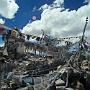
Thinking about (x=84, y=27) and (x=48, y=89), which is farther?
(x=84, y=27)

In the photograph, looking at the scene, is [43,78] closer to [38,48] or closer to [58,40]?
[58,40]

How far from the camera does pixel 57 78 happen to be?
54.4ft

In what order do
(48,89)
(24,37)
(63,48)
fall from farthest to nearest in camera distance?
(63,48), (24,37), (48,89)

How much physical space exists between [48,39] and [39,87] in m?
17.3

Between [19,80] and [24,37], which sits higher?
[24,37]

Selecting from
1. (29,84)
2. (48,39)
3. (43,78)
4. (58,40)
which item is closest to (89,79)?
(43,78)

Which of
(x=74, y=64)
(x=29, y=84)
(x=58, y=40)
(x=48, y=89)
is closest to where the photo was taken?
(x=48, y=89)

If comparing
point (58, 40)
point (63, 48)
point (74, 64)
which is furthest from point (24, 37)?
point (74, 64)

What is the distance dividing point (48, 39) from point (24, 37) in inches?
256

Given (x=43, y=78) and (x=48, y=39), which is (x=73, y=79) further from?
(x=48, y=39)

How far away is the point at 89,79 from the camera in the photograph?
17.8 meters

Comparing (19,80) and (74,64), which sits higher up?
(74,64)

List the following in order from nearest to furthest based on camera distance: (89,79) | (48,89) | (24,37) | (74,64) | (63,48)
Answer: (48,89) < (89,79) < (74,64) < (24,37) < (63,48)

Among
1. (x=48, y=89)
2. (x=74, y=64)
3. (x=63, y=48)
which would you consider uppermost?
(x=63, y=48)
